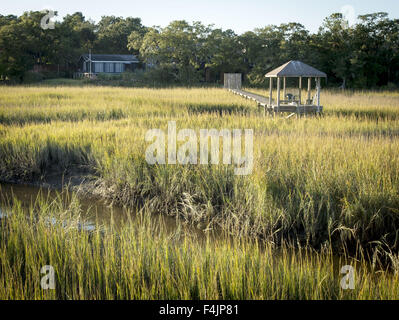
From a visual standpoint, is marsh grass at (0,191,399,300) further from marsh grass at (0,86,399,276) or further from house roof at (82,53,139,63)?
house roof at (82,53,139,63)

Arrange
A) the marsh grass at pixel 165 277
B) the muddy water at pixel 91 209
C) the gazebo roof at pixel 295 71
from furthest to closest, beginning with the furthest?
the gazebo roof at pixel 295 71 < the muddy water at pixel 91 209 < the marsh grass at pixel 165 277

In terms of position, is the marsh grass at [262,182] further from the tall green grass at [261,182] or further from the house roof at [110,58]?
the house roof at [110,58]

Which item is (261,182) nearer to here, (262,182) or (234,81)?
(262,182)

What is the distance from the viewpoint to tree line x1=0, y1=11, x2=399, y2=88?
31.6 m

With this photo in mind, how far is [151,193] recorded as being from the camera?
6184 millimetres

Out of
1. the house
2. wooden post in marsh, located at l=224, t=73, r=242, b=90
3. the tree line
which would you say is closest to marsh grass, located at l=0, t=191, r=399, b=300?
wooden post in marsh, located at l=224, t=73, r=242, b=90

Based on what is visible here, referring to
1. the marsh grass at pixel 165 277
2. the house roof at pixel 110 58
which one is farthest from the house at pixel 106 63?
the marsh grass at pixel 165 277

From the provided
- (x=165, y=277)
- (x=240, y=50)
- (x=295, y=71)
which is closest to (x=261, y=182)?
(x=165, y=277)

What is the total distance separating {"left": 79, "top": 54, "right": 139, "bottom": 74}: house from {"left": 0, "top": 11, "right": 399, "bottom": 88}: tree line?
2.53 m

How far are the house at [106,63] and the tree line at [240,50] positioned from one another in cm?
253

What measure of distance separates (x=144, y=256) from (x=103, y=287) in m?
0.42

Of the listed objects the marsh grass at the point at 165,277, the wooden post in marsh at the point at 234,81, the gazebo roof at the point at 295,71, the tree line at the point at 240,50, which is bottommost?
the marsh grass at the point at 165,277

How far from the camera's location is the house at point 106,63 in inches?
1689

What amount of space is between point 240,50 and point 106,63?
51.3 ft
